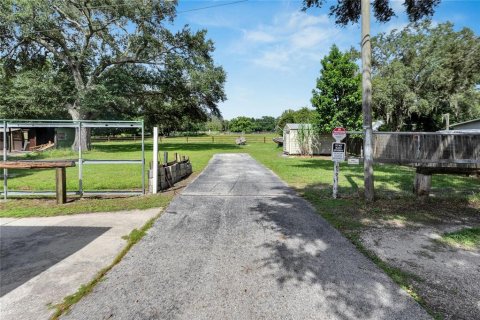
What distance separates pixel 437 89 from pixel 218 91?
2135 centimetres

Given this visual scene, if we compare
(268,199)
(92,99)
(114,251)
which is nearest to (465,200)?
(268,199)

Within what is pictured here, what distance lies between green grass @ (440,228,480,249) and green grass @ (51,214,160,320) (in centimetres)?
502

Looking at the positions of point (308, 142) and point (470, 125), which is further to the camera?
point (308, 142)

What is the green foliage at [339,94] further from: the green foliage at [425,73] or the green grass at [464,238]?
the green grass at [464,238]

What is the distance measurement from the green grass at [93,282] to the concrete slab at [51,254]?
73 mm

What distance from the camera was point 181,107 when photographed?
33.8 m

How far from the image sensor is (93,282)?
11.1ft

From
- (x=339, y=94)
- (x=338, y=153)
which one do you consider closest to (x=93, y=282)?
(x=338, y=153)

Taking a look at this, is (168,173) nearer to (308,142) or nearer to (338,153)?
(338,153)

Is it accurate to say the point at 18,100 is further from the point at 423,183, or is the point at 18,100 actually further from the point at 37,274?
the point at 423,183

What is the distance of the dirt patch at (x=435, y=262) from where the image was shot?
117 inches

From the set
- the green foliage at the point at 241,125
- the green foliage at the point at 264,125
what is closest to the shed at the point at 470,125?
the green foliage at the point at 241,125

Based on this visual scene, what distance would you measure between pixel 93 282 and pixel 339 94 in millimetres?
20285

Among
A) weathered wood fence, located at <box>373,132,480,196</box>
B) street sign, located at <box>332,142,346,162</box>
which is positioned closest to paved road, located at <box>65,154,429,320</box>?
street sign, located at <box>332,142,346,162</box>
